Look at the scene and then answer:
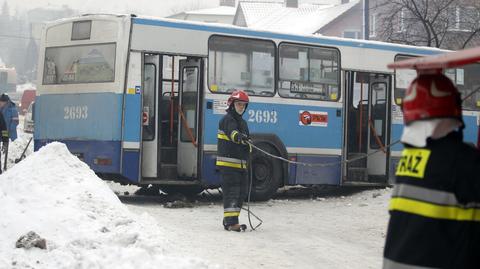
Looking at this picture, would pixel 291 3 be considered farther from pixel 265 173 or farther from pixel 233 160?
pixel 233 160

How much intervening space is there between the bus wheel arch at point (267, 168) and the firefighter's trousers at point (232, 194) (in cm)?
370

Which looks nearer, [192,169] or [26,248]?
[26,248]

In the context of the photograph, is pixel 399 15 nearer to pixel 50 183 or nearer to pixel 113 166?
pixel 113 166

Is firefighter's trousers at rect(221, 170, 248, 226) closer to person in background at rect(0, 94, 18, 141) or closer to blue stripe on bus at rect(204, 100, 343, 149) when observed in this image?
blue stripe on bus at rect(204, 100, 343, 149)

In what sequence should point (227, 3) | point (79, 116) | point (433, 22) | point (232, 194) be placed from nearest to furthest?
point (232, 194)
point (79, 116)
point (433, 22)
point (227, 3)

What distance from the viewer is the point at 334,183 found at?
586 inches

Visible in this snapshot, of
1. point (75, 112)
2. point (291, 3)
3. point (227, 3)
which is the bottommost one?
point (75, 112)

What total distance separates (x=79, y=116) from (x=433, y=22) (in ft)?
48.1

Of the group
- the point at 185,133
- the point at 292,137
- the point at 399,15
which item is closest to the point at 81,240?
the point at 185,133

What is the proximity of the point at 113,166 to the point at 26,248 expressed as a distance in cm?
570

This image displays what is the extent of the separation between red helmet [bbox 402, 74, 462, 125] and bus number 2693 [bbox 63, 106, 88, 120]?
10.0 metres

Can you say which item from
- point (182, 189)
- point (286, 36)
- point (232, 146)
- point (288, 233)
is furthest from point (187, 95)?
point (288, 233)

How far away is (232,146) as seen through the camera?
1017 centimetres

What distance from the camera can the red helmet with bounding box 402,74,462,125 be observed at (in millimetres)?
3500
